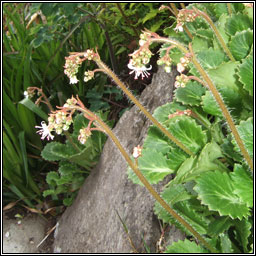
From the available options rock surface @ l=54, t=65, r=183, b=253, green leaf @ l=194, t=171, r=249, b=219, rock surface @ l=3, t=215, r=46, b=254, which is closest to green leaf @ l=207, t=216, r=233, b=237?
green leaf @ l=194, t=171, r=249, b=219

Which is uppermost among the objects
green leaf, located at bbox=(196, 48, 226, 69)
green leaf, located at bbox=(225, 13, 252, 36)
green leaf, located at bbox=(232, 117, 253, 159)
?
green leaf, located at bbox=(225, 13, 252, 36)

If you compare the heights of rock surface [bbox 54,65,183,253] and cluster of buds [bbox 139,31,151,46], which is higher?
cluster of buds [bbox 139,31,151,46]

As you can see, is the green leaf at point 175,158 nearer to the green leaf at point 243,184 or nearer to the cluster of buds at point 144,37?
the green leaf at point 243,184

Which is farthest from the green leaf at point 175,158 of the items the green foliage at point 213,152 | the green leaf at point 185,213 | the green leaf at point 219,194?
the green leaf at point 219,194

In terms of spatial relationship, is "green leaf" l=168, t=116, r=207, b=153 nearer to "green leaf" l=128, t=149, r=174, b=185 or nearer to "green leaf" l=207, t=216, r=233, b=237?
"green leaf" l=128, t=149, r=174, b=185

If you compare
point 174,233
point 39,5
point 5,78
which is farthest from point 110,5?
point 174,233

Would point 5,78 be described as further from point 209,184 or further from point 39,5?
point 209,184

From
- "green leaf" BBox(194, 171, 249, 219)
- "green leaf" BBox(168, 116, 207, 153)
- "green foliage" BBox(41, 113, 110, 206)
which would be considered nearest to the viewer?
"green leaf" BBox(194, 171, 249, 219)

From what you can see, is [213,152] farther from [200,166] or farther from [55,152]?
[55,152]
